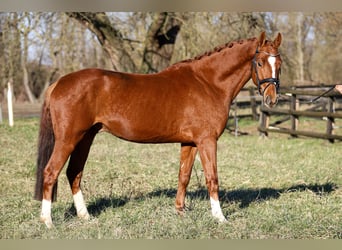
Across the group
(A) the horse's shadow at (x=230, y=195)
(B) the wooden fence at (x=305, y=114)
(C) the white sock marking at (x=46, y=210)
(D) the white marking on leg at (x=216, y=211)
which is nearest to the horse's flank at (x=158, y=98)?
(D) the white marking on leg at (x=216, y=211)

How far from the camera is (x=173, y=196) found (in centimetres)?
627

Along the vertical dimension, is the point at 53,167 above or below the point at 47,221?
above

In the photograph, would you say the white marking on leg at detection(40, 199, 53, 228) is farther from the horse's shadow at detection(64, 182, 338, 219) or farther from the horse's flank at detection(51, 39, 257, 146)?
the horse's flank at detection(51, 39, 257, 146)

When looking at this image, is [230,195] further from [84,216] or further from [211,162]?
[84,216]

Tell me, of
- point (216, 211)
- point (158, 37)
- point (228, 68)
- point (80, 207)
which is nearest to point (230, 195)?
point (216, 211)

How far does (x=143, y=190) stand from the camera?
22.3 feet

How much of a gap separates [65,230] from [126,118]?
1385 millimetres

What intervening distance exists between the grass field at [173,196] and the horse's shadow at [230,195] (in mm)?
14

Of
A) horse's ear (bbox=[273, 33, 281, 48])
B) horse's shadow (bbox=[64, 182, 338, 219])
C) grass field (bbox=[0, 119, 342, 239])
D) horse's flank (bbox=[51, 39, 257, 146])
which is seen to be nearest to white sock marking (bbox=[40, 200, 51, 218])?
grass field (bbox=[0, 119, 342, 239])

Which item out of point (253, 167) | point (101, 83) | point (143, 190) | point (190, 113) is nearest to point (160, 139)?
point (190, 113)

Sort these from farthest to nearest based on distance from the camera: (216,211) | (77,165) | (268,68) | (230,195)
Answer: (230,195) → (77,165) → (268,68) → (216,211)

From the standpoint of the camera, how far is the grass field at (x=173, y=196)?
444cm

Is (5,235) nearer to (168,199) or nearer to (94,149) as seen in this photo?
(168,199)

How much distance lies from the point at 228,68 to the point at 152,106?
108 cm
